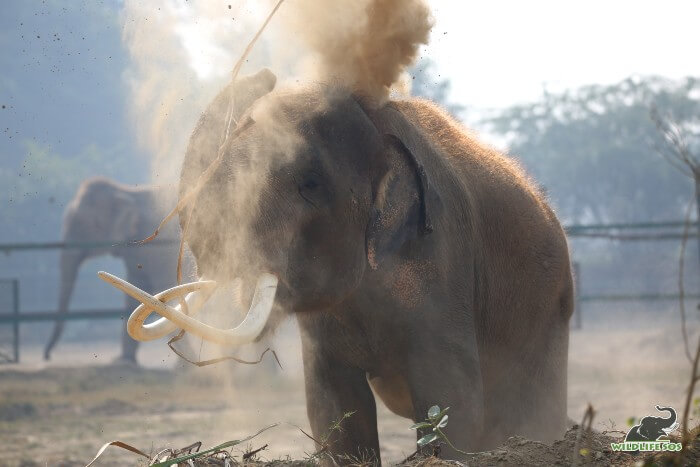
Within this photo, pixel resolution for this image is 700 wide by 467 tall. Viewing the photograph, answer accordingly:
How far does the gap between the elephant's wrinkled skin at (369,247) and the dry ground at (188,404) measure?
4.65 feet

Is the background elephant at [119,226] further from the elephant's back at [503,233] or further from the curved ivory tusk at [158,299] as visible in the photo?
the curved ivory tusk at [158,299]

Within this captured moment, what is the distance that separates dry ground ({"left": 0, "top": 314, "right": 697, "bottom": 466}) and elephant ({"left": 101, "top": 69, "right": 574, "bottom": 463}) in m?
1.39

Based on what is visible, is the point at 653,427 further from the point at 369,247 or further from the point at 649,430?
the point at 369,247

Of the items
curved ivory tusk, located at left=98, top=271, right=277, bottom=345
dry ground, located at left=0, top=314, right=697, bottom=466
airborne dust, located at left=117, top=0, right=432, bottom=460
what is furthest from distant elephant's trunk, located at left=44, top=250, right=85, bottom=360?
curved ivory tusk, located at left=98, top=271, right=277, bottom=345

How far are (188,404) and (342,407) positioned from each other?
7.72 metres

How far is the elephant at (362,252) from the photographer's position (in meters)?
3.88

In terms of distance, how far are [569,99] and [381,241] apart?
144 ft

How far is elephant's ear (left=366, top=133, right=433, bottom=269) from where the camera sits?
4090 millimetres

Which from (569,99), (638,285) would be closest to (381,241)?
(638,285)

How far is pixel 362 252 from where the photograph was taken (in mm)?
4180

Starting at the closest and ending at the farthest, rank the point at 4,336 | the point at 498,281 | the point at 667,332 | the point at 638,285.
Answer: the point at 498,281
the point at 667,332
the point at 4,336
the point at 638,285

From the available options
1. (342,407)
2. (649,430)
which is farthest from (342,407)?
(649,430)

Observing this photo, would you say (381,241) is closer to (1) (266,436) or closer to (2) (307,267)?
(2) (307,267)

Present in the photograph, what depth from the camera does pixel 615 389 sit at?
12078mm
